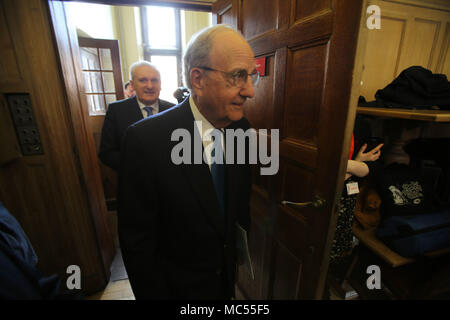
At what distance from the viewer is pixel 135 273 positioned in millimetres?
842

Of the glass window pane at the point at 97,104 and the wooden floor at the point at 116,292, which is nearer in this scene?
the wooden floor at the point at 116,292

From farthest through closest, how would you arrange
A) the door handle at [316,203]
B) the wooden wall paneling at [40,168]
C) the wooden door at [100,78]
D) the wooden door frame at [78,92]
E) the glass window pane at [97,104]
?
1. the glass window pane at [97,104]
2. the wooden door at [100,78]
3. the wooden door frame at [78,92]
4. the wooden wall paneling at [40,168]
5. the door handle at [316,203]

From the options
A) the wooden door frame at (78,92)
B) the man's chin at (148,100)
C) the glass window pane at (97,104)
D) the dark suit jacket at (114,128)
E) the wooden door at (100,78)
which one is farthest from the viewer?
the glass window pane at (97,104)

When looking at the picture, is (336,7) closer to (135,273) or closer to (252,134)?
(252,134)

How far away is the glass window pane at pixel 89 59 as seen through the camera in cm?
284

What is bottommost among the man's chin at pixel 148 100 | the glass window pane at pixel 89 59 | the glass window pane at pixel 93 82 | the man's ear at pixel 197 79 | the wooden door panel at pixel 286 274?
the wooden door panel at pixel 286 274

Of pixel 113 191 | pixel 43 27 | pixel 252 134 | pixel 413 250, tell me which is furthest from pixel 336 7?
pixel 113 191

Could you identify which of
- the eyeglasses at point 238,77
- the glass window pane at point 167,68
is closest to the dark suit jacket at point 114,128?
the eyeglasses at point 238,77

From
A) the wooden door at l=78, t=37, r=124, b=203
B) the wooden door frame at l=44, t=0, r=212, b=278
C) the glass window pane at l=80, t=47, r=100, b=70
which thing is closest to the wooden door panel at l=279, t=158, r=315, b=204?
the wooden door frame at l=44, t=0, r=212, b=278

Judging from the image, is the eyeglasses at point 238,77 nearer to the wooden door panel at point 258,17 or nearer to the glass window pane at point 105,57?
the wooden door panel at point 258,17

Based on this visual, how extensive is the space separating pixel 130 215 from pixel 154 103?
1542mm

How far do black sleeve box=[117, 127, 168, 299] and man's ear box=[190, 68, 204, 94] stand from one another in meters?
0.30

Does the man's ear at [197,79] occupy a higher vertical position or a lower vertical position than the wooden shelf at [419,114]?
higher

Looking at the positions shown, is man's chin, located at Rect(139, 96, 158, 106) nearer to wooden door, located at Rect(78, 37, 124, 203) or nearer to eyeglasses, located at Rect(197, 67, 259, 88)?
wooden door, located at Rect(78, 37, 124, 203)
